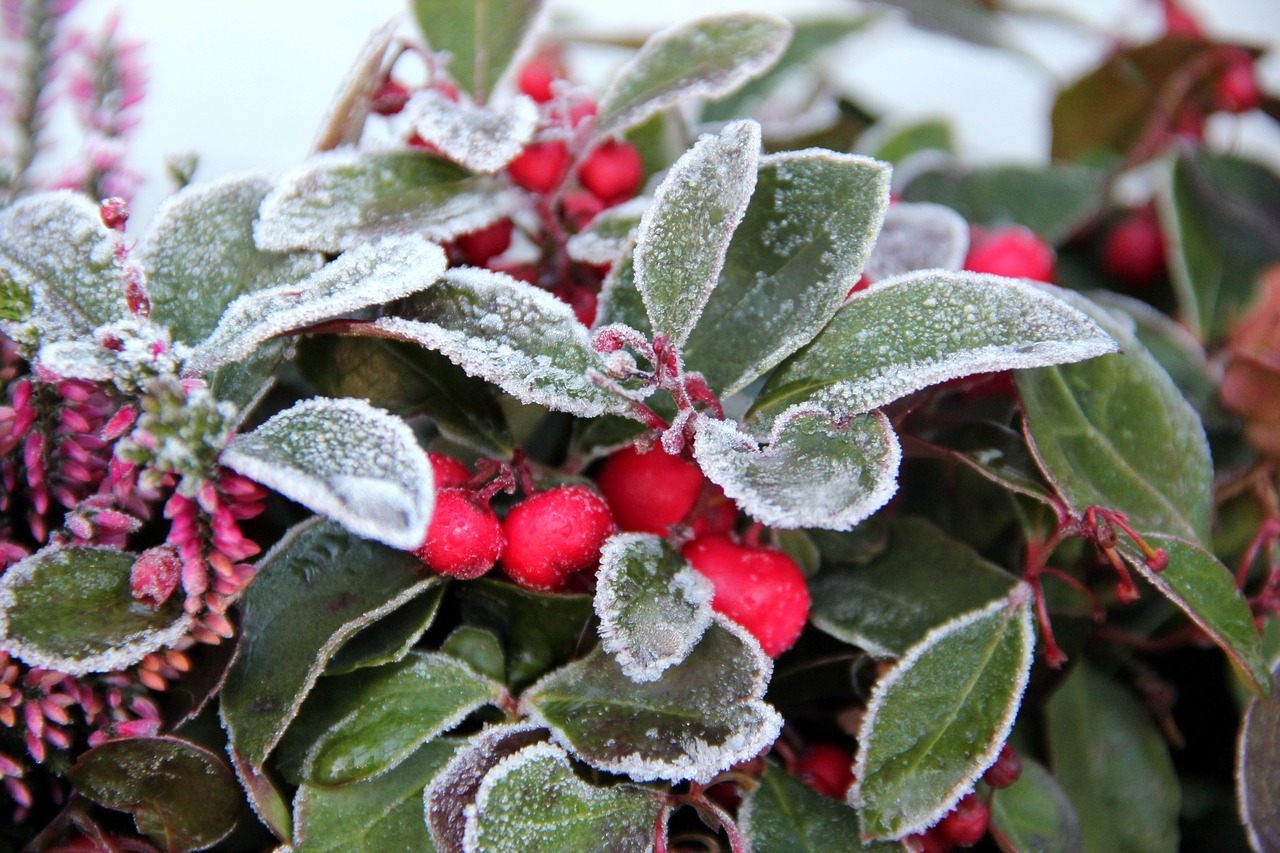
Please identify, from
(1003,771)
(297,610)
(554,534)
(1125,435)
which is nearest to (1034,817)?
(1003,771)

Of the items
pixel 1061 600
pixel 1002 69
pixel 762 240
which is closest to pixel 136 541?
pixel 762 240

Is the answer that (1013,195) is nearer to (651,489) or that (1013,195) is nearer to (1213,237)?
(1213,237)

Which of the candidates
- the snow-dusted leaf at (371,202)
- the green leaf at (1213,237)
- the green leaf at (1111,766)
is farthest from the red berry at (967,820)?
the green leaf at (1213,237)

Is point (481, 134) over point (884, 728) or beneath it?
over

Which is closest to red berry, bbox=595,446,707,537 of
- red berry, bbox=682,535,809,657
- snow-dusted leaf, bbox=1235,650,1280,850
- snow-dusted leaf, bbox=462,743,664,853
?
red berry, bbox=682,535,809,657

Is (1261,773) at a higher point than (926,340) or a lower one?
lower

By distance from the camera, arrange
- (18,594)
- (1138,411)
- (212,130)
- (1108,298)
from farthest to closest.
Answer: (212,130) → (1108,298) → (1138,411) → (18,594)

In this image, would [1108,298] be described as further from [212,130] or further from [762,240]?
[212,130]
